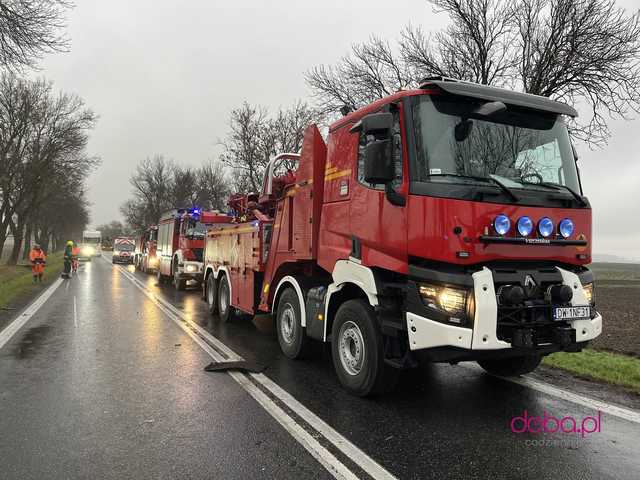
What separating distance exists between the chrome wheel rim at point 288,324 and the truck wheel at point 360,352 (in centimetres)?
132

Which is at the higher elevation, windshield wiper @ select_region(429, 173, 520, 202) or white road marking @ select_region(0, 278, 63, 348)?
windshield wiper @ select_region(429, 173, 520, 202)

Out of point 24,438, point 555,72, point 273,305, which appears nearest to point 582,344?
point 273,305

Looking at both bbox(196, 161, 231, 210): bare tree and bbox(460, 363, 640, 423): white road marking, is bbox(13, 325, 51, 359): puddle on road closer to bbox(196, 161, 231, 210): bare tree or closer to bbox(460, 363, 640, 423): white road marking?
bbox(460, 363, 640, 423): white road marking

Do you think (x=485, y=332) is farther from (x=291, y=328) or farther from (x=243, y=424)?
(x=291, y=328)

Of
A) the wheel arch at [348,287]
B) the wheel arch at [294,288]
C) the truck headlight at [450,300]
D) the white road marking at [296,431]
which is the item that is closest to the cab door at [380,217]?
the wheel arch at [348,287]

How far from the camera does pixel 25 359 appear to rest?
625 centimetres

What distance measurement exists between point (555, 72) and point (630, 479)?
47.2 ft

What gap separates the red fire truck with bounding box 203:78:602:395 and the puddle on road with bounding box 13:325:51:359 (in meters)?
4.42

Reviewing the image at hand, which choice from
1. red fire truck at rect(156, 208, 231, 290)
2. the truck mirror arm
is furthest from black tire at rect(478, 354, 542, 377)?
red fire truck at rect(156, 208, 231, 290)

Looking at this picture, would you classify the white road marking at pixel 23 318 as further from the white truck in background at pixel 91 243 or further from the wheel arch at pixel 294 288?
the white truck in background at pixel 91 243

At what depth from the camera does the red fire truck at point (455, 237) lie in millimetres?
4016

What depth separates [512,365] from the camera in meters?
5.51

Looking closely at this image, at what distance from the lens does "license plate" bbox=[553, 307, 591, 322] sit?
13.6 feet

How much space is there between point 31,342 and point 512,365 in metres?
7.08
